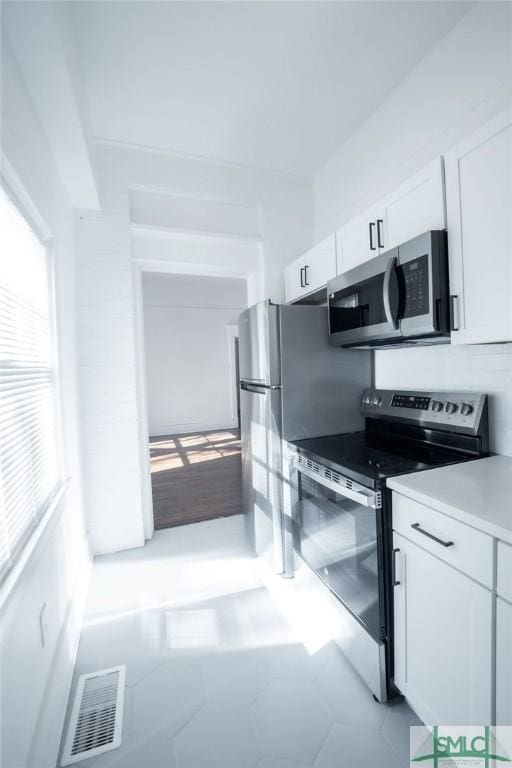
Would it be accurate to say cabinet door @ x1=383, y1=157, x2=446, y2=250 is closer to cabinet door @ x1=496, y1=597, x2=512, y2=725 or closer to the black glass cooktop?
the black glass cooktop

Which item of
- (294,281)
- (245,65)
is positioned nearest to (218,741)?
(294,281)

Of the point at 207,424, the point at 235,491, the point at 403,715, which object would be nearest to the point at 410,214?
the point at 403,715

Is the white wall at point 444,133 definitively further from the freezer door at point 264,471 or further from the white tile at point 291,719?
the white tile at point 291,719

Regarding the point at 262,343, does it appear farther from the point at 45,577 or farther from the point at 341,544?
the point at 45,577

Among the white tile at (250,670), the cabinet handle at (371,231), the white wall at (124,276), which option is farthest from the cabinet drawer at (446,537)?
the white wall at (124,276)

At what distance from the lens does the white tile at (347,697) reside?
1.31 meters

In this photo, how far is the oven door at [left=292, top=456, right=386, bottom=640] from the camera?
1344 mm

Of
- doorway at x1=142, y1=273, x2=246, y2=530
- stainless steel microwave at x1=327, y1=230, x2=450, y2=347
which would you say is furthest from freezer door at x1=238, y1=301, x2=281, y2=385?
doorway at x1=142, y1=273, x2=246, y2=530

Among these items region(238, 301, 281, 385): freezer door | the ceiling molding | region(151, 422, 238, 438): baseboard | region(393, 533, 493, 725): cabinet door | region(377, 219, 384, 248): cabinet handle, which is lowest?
region(151, 422, 238, 438): baseboard

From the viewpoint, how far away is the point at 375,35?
1724mm

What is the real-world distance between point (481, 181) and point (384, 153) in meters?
1.22

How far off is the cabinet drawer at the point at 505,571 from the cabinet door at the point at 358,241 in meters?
1.37

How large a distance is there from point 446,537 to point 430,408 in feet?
2.69

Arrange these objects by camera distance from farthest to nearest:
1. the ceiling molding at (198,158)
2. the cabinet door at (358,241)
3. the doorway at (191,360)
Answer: the doorway at (191,360) < the ceiling molding at (198,158) < the cabinet door at (358,241)
